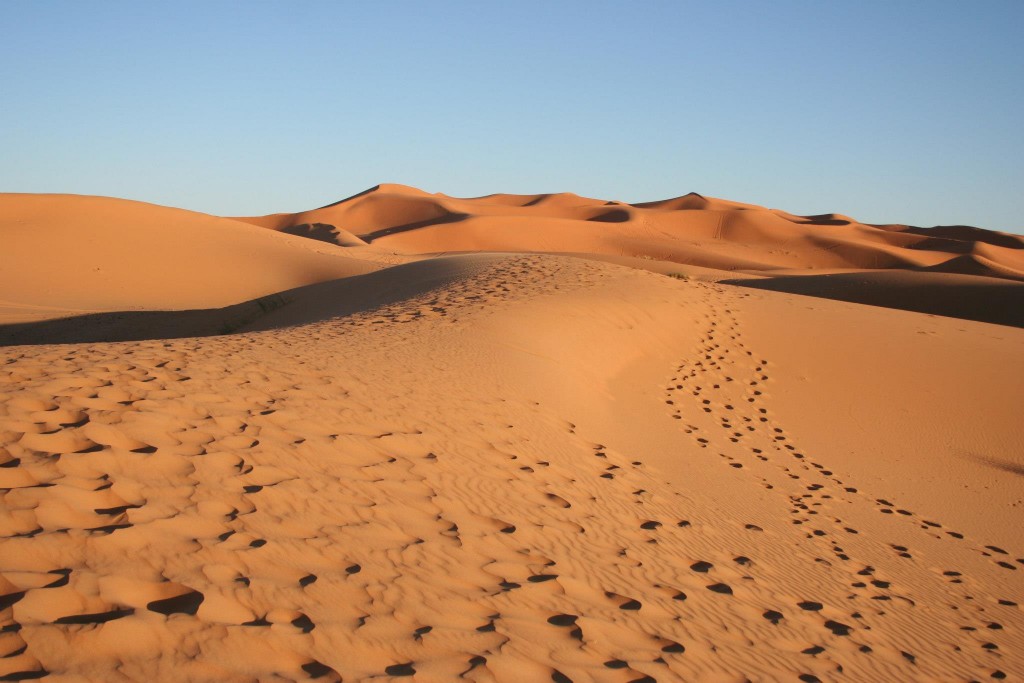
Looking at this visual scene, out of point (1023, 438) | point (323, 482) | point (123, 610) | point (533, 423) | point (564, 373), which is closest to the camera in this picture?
point (123, 610)

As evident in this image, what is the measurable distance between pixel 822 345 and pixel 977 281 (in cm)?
1122

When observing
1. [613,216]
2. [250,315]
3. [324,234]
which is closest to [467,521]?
[250,315]

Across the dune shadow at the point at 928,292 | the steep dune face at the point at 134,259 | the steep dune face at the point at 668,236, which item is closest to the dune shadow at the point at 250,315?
the steep dune face at the point at 134,259

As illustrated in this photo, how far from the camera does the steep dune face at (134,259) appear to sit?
18.8m

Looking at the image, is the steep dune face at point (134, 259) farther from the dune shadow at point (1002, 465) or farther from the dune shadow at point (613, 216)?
the dune shadow at point (613, 216)

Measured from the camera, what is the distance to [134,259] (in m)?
21.2

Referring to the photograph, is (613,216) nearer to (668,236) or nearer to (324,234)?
(668,236)

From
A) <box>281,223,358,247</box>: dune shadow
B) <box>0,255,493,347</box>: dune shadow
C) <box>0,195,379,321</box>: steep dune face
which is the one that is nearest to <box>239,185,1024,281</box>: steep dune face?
<box>281,223,358,247</box>: dune shadow

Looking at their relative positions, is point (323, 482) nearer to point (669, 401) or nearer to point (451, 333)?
point (451, 333)

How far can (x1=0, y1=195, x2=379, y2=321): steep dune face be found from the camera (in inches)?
741

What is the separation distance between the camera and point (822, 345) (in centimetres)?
1143

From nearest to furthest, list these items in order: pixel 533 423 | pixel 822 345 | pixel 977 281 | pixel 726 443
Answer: pixel 533 423, pixel 726 443, pixel 822 345, pixel 977 281

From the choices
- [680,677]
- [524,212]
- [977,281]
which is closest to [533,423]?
[680,677]

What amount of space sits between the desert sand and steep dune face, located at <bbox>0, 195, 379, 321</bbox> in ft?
22.0
